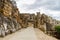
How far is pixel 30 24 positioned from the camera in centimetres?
5228

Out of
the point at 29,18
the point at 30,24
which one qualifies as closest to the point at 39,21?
the point at 30,24

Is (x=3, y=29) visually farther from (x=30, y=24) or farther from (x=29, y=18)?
(x=29, y=18)

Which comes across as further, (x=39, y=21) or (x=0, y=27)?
(x=39, y=21)

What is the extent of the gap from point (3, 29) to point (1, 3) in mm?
8067

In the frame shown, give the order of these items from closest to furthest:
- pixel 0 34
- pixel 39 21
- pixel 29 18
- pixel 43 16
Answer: pixel 0 34, pixel 39 21, pixel 43 16, pixel 29 18

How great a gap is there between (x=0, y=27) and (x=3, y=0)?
9136 mm

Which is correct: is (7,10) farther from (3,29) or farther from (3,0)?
(3,29)

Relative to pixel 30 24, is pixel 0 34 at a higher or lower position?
higher

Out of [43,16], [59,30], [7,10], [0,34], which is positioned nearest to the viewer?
[0,34]

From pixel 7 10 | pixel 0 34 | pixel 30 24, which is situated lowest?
pixel 30 24

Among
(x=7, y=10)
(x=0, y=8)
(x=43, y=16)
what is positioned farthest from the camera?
(x=43, y=16)

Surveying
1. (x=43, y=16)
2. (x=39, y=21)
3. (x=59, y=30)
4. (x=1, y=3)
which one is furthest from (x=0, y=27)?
(x=43, y=16)

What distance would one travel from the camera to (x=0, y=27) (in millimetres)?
15852

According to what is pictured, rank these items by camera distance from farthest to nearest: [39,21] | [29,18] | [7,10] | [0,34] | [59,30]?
[29,18] → [39,21] → [59,30] → [7,10] → [0,34]
